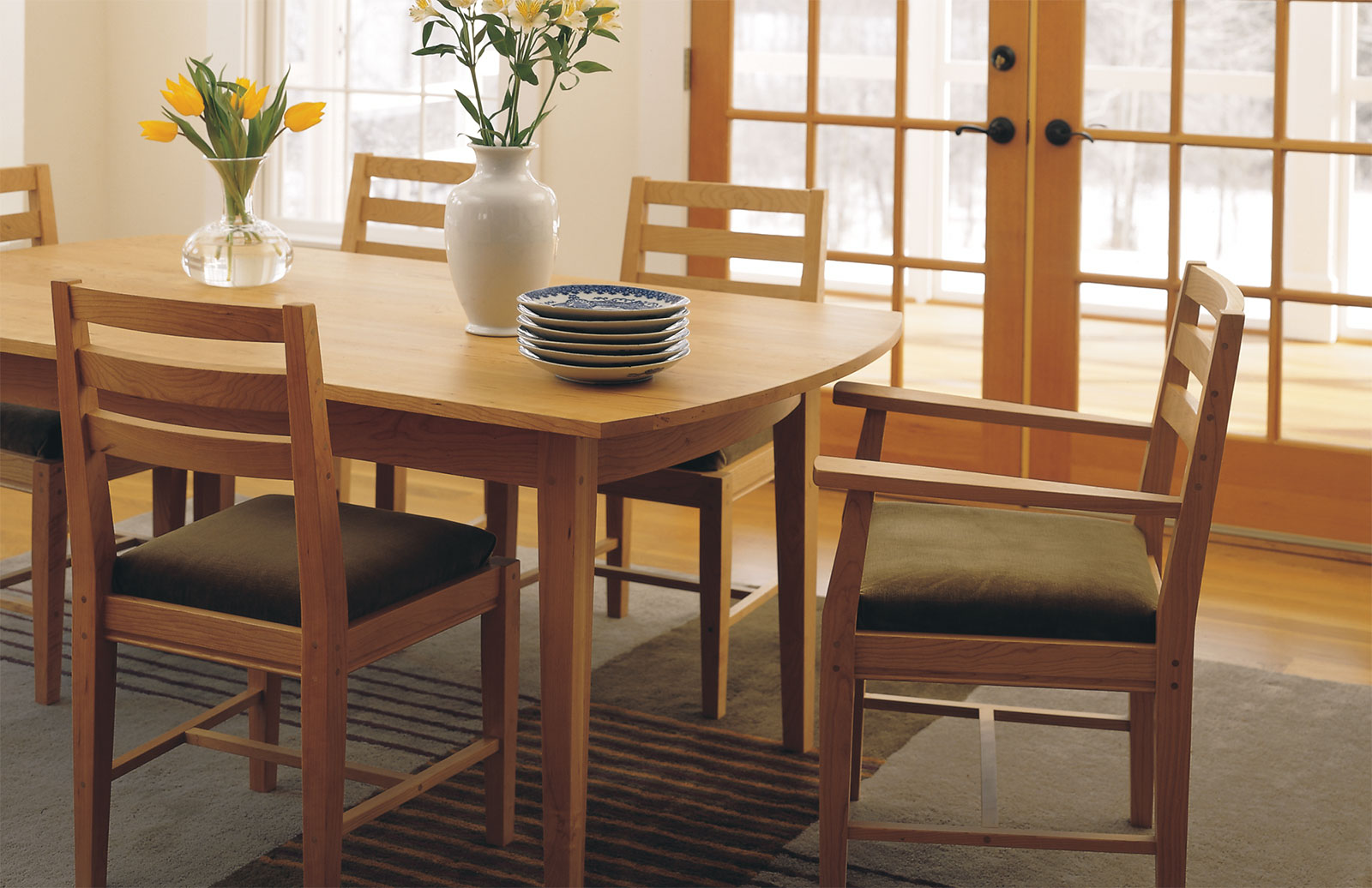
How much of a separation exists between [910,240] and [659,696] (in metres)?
1.80

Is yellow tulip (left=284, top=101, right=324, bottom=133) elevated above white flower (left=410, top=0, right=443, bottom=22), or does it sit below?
below

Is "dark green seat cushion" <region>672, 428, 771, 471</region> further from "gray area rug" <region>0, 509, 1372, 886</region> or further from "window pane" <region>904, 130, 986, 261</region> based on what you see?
"window pane" <region>904, 130, 986, 261</region>

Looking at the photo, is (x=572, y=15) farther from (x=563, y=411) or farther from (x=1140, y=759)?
(x=1140, y=759)

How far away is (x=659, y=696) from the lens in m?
2.75

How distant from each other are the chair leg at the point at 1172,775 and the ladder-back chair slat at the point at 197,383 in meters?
1.16

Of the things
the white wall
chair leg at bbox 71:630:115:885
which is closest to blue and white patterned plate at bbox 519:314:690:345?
chair leg at bbox 71:630:115:885

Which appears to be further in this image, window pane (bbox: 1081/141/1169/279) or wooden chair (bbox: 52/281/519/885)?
window pane (bbox: 1081/141/1169/279)

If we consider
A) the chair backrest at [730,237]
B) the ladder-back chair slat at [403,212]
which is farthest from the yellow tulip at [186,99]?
the chair backrest at [730,237]

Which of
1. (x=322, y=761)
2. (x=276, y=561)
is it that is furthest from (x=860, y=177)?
(x=322, y=761)

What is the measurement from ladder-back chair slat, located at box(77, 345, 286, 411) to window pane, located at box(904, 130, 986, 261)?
2.58m

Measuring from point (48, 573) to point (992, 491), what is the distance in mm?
1752

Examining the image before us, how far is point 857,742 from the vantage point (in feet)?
7.38

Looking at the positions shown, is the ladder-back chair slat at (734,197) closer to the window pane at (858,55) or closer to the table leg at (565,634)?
the table leg at (565,634)

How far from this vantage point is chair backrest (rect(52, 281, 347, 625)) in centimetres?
172
